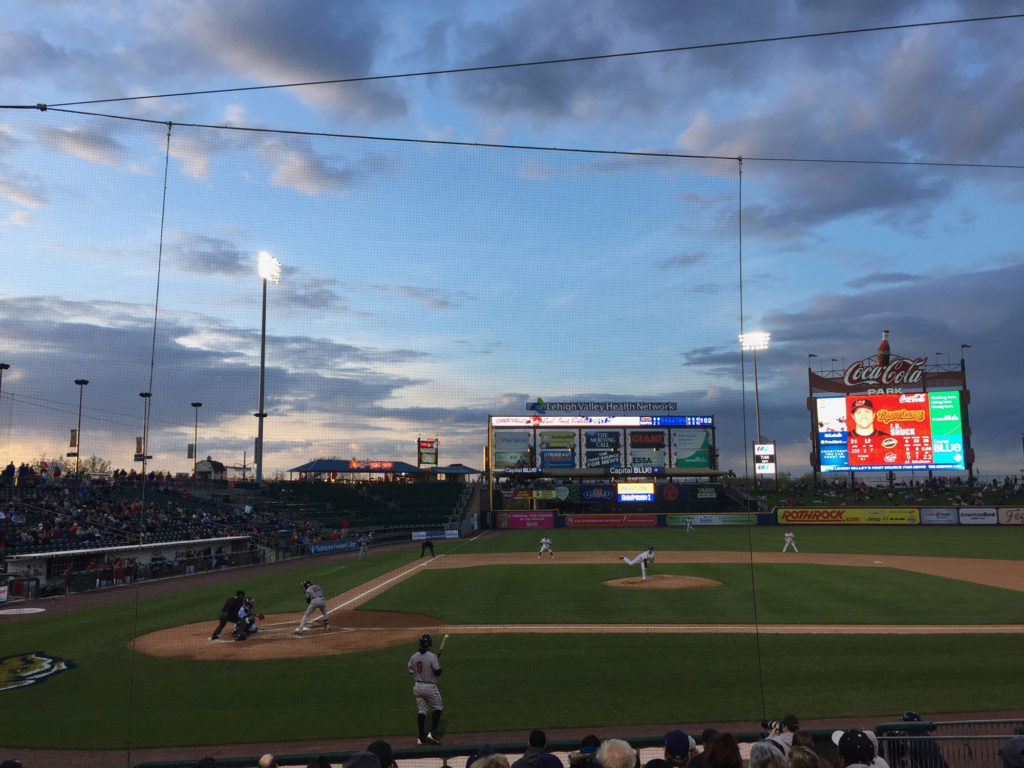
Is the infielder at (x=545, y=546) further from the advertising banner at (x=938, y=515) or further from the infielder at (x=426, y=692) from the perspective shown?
the advertising banner at (x=938, y=515)

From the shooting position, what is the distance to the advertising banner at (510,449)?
6544 centimetres

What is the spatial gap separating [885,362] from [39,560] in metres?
57.9

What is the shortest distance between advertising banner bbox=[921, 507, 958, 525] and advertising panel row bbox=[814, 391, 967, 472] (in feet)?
13.7

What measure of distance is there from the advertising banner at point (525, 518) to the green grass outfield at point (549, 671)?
36.4 metres

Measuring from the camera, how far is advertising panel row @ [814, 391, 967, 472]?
51.2 m

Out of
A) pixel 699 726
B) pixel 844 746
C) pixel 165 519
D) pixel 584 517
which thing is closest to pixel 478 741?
pixel 699 726

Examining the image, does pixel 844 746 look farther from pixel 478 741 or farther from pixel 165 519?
pixel 165 519

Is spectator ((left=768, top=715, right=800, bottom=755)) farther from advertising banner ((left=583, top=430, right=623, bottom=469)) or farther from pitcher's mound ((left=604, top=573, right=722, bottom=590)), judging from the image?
advertising banner ((left=583, top=430, right=623, bottom=469))

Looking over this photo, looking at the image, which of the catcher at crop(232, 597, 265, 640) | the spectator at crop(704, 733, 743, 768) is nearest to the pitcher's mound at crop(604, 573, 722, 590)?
the catcher at crop(232, 597, 265, 640)

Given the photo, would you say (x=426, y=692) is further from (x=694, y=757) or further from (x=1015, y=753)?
(x=1015, y=753)

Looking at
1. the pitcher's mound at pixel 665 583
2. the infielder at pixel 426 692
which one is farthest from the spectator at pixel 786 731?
the pitcher's mound at pixel 665 583

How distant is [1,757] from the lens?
31.5ft

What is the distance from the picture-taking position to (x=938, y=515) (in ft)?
175

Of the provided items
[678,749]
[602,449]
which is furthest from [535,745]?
[602,449]
